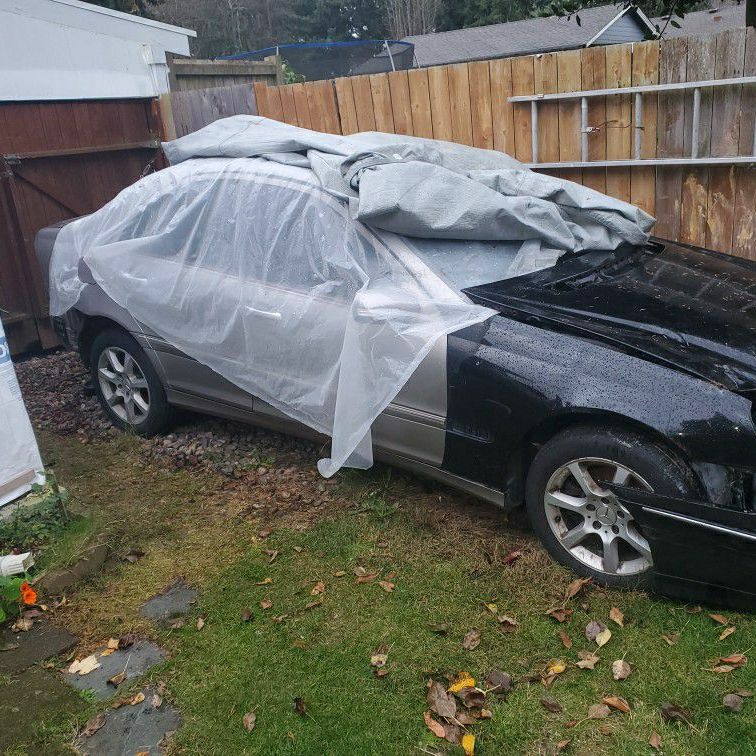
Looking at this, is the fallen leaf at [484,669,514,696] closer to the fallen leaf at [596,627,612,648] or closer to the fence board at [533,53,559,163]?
the fallen leaf at [596,627,612,648]

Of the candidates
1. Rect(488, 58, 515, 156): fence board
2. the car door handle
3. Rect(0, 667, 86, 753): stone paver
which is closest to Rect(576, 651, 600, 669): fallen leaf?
Rect(0, 667, 86, 753): stone paver

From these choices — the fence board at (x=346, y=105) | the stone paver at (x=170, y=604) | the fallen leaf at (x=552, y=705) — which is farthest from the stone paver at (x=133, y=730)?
the fence board at (x=346, y=105)

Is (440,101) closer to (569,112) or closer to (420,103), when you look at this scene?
(420,103)

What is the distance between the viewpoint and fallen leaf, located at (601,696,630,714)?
265cm

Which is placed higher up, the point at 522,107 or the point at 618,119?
the point at 522,107

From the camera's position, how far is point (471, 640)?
10.0 feet

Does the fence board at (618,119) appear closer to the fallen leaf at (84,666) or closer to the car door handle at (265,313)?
the car door handle at (265,313)

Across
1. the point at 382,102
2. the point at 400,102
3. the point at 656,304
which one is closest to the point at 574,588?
the point at 656,304

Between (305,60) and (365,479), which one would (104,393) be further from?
(305,60)

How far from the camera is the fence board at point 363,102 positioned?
23.3ft

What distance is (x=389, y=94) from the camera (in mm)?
6973

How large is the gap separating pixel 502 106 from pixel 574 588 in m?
4.35

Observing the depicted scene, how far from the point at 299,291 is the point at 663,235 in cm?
316

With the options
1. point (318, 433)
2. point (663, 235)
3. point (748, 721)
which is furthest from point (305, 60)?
point (748, 721)
